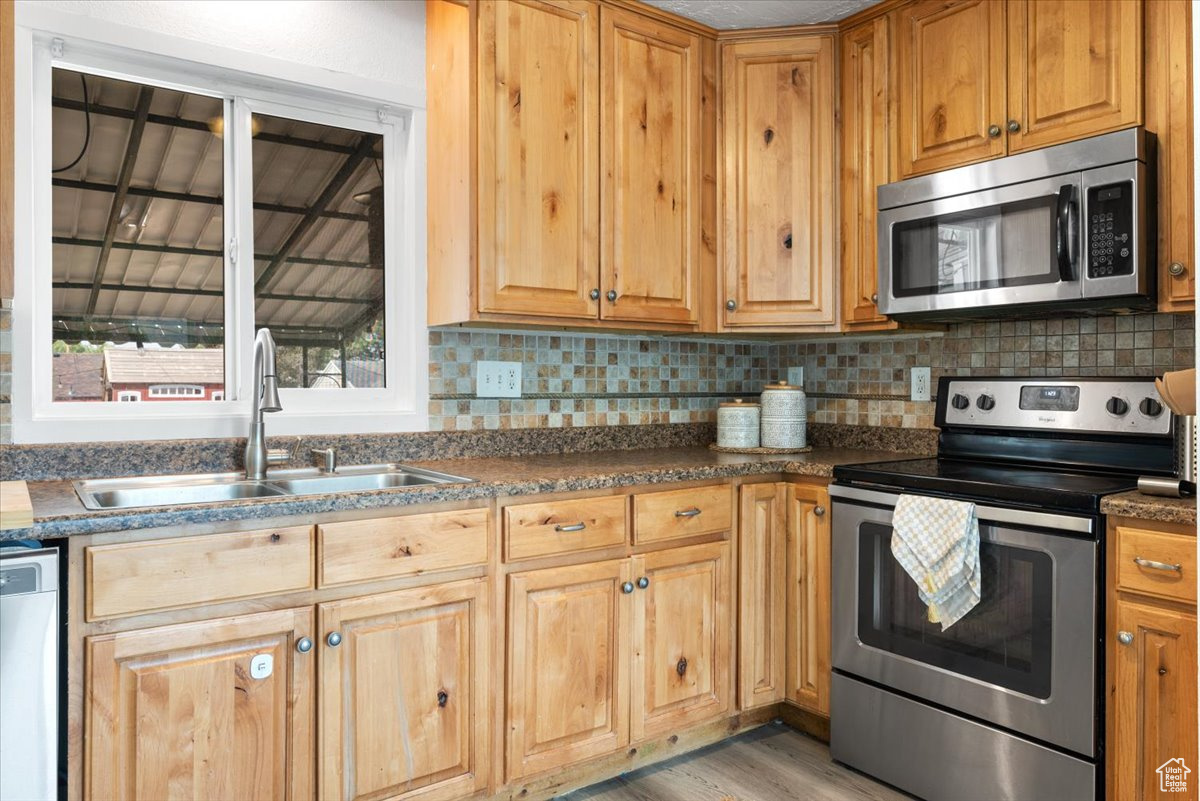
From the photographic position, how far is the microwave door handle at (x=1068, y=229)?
202 centimetres

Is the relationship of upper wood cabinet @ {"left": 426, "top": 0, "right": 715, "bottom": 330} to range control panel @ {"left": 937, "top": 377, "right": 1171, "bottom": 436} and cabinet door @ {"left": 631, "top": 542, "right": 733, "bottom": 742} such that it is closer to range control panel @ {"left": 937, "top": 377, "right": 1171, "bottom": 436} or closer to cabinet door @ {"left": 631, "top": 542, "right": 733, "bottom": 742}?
cabinet door @ {"left": 631, "top": 542, "right": 733, "bottom": 742}

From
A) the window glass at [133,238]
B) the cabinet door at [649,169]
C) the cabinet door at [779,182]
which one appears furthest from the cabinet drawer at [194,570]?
the cabinet door at [779,182]

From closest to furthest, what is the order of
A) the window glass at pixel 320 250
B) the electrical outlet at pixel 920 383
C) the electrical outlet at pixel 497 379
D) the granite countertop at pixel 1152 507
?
the granite countertop at pixel 1152 507
the window glass at pixel 320 250
the electrical outlet at pixel 497 379
the electrical outlet at pixel 920 383

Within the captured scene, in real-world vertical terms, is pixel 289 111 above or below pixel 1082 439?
above

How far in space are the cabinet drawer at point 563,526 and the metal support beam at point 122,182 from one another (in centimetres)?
121

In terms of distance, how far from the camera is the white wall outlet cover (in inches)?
65.2

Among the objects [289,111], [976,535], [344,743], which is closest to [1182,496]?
[976,535]

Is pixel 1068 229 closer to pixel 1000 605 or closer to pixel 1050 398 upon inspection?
pixel 1050 398

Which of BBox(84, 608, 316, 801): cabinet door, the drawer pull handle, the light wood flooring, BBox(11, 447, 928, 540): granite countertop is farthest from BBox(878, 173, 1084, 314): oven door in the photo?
BBox(84, 608, 316, 801): cabinet door

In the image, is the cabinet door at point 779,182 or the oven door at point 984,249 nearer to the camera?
the oven door at point 984,249

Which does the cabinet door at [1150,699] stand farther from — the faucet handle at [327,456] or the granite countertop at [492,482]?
the faucet handle at [327,456]

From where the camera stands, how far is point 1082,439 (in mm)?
2229

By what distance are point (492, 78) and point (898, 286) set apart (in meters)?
1.31

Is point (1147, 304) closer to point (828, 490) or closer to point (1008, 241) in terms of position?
point (1008, 241)
